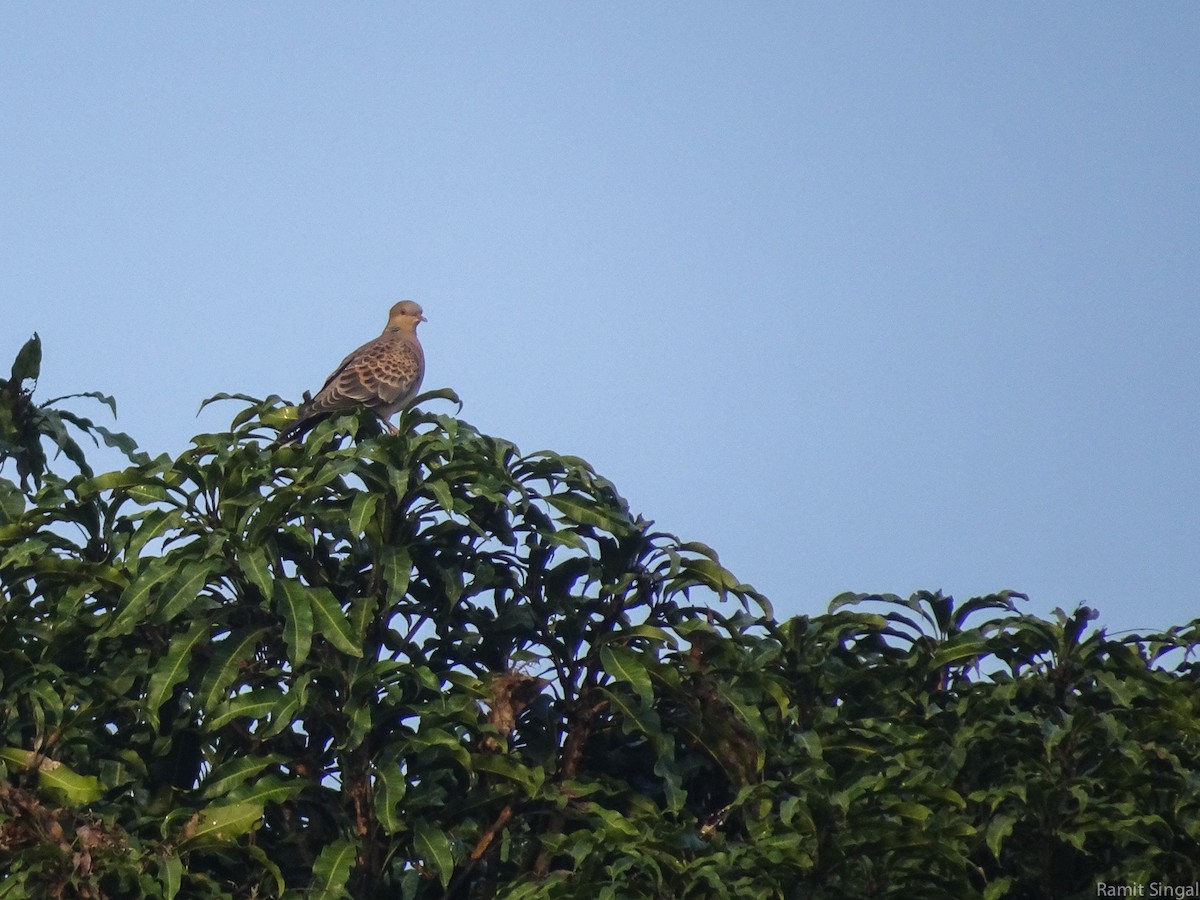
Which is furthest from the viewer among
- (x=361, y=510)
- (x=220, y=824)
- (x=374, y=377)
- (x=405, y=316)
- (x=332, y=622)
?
(x=405, y=316)

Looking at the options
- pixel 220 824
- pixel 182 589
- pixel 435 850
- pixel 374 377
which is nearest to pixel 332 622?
pixel 182 589

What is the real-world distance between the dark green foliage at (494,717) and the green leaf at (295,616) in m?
0.02

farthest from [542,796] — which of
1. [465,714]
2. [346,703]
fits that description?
[346,703]

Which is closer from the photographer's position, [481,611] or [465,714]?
[465,714]

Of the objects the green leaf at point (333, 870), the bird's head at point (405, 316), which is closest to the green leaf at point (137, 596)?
the green leaf at point (333, 870)

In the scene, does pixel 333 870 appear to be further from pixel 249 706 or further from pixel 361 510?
pixel 361 510

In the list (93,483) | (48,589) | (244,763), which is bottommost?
(244,763)

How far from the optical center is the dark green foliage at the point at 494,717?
698 cm

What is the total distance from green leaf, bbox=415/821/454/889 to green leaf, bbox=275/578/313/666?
94cm

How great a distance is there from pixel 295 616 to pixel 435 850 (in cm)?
121

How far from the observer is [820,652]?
838 centimetres

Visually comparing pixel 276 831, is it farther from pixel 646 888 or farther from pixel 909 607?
pixel 909 607

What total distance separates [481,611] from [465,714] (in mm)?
923

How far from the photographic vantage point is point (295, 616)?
24.0 feet
